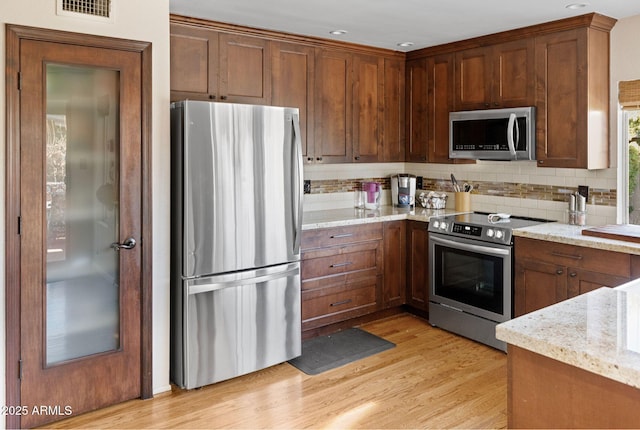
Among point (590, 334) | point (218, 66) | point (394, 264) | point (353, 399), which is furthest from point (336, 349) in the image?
point (590, 334)

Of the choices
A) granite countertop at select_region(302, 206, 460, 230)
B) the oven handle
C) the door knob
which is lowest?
the oven handle

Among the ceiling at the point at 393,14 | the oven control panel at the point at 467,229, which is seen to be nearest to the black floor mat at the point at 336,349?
the oven control panel at the point at 467,229

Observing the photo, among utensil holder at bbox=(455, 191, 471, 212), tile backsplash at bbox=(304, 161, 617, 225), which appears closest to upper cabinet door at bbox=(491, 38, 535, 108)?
tile backsplash at bbox=(304, 161, 617, 225)

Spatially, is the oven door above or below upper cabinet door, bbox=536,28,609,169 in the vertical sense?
below

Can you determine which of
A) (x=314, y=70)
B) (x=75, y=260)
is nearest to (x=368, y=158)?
(x=314, y=70)

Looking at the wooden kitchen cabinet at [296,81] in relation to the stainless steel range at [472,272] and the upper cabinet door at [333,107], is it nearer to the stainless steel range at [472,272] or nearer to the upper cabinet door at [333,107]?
the upper cabinet door at [333,107]

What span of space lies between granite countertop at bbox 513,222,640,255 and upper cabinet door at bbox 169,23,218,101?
2.45 m

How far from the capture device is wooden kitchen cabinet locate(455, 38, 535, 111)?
4078 millimetres

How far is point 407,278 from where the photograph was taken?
4.75m

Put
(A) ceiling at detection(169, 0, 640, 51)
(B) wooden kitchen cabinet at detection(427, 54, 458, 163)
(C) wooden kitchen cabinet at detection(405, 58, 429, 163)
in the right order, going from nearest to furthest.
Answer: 1. (A) ceiling at detection(169, 0, 640, 51)
2. (B) wooden kitchen cabinet at detection(427, 54, 458, 163)
3. (C) wooden kitchen cabinet at detection(405, 58, 429, 163)

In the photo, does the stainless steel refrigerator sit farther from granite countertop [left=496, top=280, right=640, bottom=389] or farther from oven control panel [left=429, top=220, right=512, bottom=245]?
granite countertop [left=496, top=280, right=640, bottom=389]

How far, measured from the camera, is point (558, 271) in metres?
3.57

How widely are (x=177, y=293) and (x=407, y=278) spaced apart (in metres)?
2.21

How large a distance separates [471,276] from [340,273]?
1019mm
